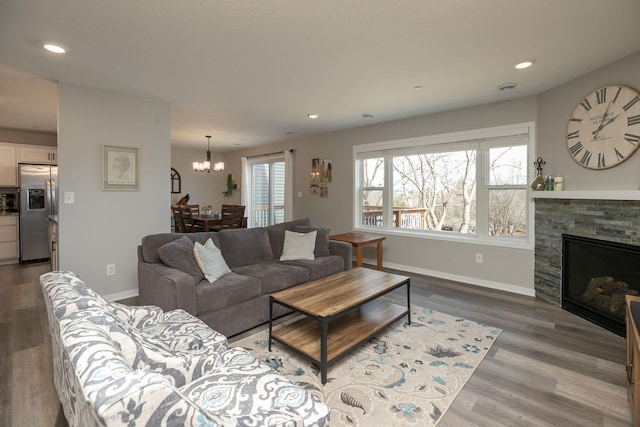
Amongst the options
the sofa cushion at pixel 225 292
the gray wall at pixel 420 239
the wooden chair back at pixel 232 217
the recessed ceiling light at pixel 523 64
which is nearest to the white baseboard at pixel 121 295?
the sofa cushion at pixel 225 292

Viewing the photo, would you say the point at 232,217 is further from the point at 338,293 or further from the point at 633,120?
the point at 633,120

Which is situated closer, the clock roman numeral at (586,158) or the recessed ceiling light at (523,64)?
the recessed ceiling light at (523,64)

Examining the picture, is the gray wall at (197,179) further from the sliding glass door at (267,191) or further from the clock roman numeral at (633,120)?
the clock roman numeral at (633,120)

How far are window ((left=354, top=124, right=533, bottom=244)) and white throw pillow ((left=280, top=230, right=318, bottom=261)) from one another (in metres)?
1.85

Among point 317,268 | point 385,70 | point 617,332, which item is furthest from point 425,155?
point 617,332

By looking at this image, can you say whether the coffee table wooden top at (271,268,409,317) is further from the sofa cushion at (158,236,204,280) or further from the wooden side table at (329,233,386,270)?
the wooden side table at (329,233,386,270)

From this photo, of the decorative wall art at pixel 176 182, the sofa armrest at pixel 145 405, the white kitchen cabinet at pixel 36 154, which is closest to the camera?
the sofa armrest at pixel 145 405

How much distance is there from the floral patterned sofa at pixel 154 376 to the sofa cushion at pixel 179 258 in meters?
0.88

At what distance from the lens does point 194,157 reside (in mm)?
8141

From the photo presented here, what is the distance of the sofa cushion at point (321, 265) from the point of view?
3.55 m

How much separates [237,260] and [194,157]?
18.4ft

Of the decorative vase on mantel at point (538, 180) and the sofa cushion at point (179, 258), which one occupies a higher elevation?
the decorative vase on mantel at point (538, 180)

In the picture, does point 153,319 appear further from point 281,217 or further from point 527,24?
point 281,217

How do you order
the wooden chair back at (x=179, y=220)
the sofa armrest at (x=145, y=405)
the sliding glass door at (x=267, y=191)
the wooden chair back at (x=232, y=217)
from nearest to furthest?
1. the sofa armrest at (x=145, y=405)
2. the wooden chair back at (x=232, y=217)
3. the wooden chair back at (x=179, y=220)
4. the sliding glass door at (x=267, y=191)
